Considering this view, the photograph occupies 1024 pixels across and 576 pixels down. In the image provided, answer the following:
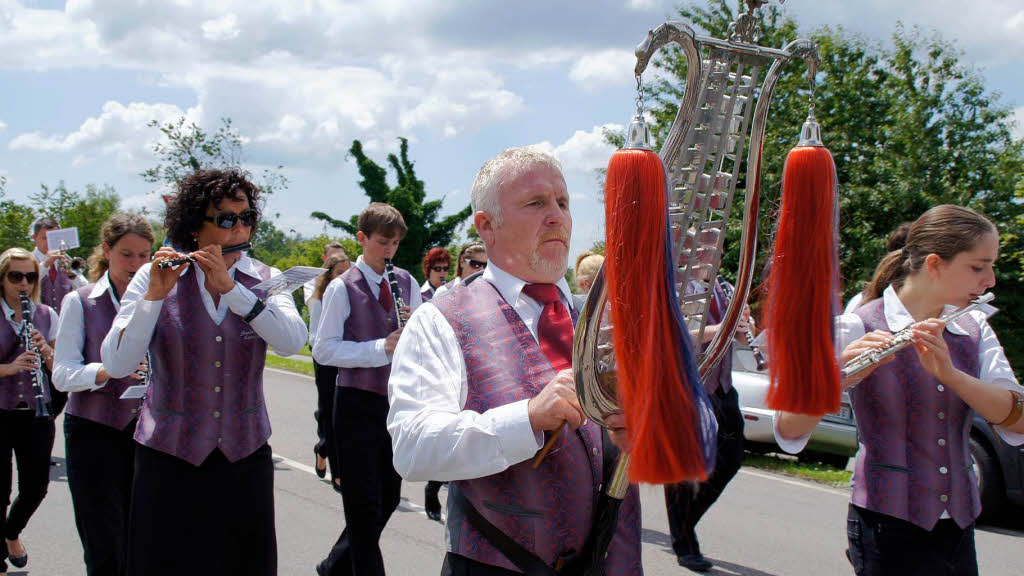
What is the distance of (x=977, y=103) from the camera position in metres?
15.1

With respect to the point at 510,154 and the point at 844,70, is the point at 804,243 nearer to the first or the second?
the point at 510,154

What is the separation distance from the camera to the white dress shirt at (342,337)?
16.0 ft

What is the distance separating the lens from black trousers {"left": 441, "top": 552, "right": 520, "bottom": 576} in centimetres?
204

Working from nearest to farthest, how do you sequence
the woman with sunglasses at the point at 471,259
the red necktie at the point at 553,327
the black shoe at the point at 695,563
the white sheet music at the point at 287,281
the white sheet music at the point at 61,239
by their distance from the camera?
the red necktie at the point at 553,327
the white sheet music at the point at 287,281
the black shoe at the point at 695,563
the woman with sunglasses at the point at 471,259
the white sheet music at the point at 61,239

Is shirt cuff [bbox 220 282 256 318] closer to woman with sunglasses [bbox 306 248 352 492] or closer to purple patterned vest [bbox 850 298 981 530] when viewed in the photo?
woman with sunglasses [bbox 306 248 352 492]

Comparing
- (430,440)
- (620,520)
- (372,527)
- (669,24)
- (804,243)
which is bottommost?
(372,527)

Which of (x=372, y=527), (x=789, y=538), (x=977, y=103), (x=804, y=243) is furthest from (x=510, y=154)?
(x=977, y=103)

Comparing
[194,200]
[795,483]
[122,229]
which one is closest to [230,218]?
[194,200]

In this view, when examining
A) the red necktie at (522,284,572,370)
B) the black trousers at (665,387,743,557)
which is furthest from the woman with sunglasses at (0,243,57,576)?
the red necktie at (522,284,572,370)

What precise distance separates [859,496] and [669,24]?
1.96m

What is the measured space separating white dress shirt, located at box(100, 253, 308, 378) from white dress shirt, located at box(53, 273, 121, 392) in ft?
2.35

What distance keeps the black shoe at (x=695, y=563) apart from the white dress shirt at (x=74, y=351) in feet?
12.0

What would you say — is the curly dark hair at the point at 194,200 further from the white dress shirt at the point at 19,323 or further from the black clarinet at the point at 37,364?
the white dress shirt at the point at 19,323

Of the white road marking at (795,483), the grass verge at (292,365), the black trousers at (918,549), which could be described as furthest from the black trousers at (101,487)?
the grass verge at (292,365)
